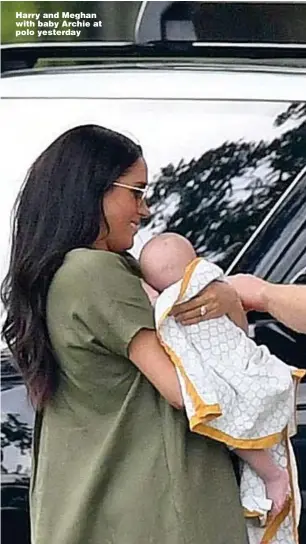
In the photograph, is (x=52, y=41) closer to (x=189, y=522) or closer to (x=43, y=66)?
(x=43, y=66)

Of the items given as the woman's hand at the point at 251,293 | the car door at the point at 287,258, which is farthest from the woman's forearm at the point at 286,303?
the car door at the point at 287,258

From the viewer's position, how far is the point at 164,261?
176cm

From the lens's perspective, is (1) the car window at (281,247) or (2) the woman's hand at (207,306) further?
(1) the car window at (281,247)

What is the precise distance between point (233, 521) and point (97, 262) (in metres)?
0.56

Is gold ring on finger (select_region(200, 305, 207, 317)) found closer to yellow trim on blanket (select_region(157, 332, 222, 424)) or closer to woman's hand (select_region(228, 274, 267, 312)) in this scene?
yellow trim on blanket (select_region(157, 332, 222, 424))

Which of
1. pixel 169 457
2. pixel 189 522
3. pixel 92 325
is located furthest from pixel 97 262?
pixel 189 522

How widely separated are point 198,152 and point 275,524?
2.79 feet

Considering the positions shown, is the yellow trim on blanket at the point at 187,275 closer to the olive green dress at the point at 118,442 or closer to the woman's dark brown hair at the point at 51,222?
the olive green dress at the point at 118,442

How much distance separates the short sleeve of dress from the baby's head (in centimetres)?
10

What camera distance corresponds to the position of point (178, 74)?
211 centimetres

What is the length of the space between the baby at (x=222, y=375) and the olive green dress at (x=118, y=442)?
49 millimetres

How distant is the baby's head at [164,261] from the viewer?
5.72ft

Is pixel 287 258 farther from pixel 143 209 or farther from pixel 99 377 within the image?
pixel 99 377

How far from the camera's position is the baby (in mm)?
1648
